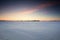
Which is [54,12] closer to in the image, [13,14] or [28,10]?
[28,10]

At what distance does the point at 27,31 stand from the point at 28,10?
0.40 meters

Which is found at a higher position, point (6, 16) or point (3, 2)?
point (3, 2)

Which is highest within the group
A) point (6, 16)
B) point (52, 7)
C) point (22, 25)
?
point (52, 7)

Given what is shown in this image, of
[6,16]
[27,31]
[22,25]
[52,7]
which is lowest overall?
[27,31]

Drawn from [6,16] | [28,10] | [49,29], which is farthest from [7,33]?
[49,29]

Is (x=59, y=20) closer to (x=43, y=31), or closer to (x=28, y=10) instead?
(x=43, y=31)

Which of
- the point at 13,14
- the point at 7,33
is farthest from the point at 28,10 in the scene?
the point at 7,33

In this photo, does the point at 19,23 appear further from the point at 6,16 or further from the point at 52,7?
the point at 52,7

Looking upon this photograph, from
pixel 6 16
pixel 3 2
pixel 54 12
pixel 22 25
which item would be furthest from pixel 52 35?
pixel 3 2

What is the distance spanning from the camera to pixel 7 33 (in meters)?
1.61

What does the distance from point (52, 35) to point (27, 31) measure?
0.47 m

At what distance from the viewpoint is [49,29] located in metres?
1.64

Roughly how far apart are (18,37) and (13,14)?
446 mm

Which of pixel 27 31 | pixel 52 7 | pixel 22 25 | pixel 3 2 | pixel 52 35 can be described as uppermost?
pixel 3 2
